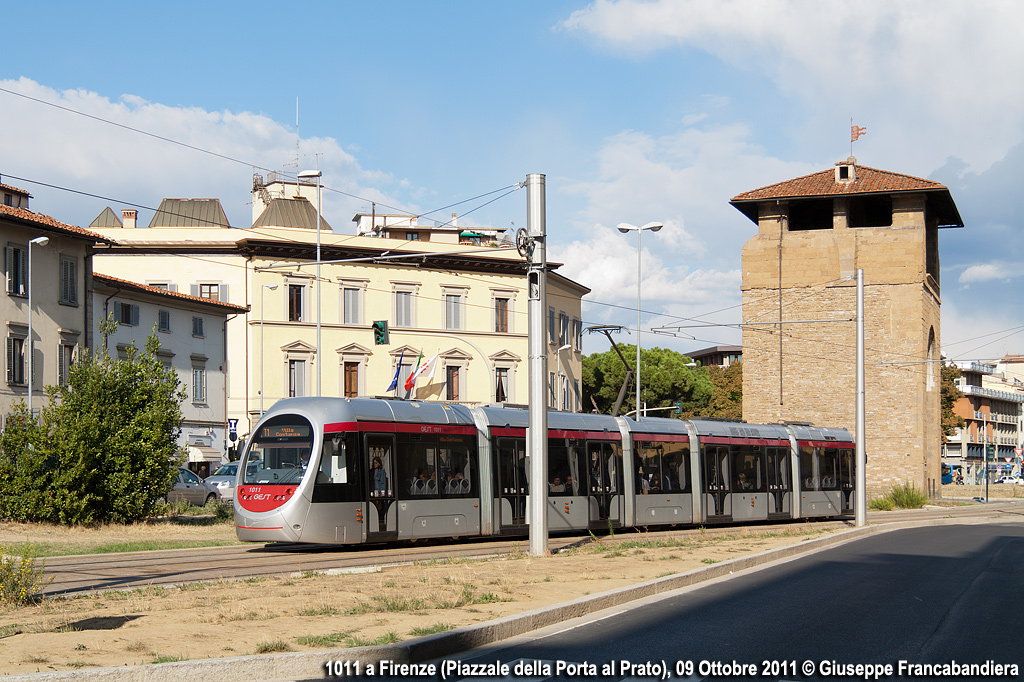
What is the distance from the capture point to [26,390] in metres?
38.0

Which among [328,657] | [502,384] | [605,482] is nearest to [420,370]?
[502,384]

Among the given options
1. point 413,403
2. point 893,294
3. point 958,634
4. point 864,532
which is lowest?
point 864,532

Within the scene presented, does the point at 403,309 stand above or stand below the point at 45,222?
below

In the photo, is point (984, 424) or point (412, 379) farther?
point (984, 424)

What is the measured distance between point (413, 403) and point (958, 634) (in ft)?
41.5

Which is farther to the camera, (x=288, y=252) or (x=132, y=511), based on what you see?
(x=288, y=252)

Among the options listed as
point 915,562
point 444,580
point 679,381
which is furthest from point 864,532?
point 679,381

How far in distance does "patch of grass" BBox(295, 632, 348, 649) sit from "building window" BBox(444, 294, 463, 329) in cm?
5141

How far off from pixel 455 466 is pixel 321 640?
12802 mm

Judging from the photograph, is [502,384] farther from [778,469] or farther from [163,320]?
[778,469]

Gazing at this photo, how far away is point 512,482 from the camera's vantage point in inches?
859

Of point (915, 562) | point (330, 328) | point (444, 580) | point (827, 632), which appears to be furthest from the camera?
point (330, 328)

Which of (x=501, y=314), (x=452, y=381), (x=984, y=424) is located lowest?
(x=984, y=424)

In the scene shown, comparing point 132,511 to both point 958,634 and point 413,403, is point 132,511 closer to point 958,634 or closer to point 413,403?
point 413,403
